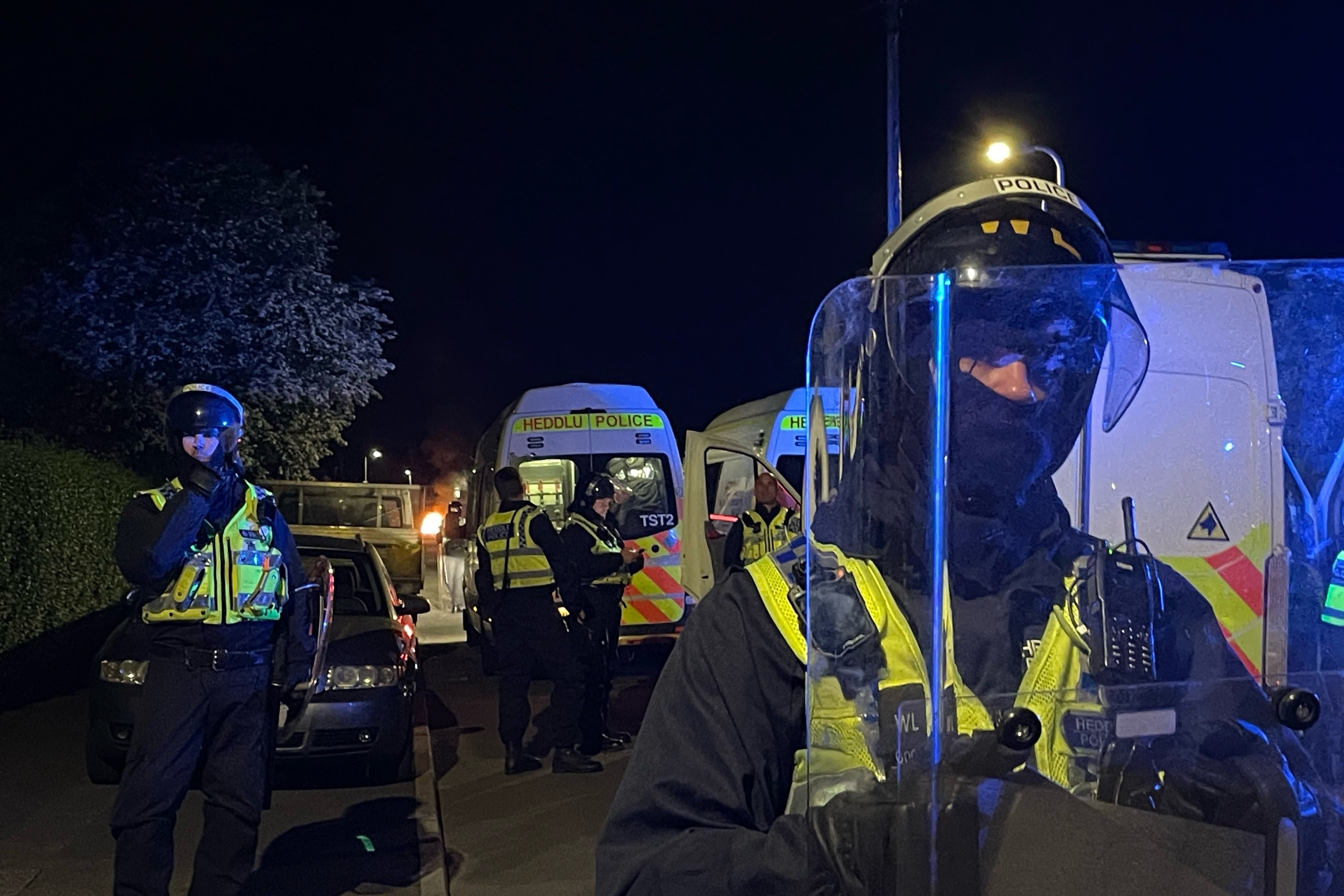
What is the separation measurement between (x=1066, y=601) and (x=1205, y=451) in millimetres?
390

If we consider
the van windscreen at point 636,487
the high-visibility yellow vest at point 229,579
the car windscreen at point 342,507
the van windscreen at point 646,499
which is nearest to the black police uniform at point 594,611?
the van windscreen at point 636,487

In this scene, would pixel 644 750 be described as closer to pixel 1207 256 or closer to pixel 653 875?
pixel 653 875

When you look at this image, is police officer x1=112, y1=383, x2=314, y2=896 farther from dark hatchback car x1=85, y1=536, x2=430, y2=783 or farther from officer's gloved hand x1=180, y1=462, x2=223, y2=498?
dark hatchback car x1=85, y1=536, x2=430, y2=783

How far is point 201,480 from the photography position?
3.86 metres

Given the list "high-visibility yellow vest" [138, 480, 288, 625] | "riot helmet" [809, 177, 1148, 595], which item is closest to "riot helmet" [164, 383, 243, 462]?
"high-visibility yellow vest" [138, 480, 288, 625]

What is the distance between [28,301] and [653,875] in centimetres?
1369

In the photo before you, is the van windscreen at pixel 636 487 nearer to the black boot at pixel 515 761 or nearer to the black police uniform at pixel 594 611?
the black police uniform at pixel 594 611

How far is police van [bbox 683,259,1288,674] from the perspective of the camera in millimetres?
1437

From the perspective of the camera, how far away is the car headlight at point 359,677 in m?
6.40

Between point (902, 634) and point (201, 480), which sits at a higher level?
point (201, 480)

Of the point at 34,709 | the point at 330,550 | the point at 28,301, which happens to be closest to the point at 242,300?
the point at 28,301

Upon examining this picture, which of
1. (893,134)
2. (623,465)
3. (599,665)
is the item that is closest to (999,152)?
(893,134)

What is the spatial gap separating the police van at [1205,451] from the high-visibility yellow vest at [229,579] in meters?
2.96

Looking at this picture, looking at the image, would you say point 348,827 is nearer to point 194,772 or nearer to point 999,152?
point 194,772
